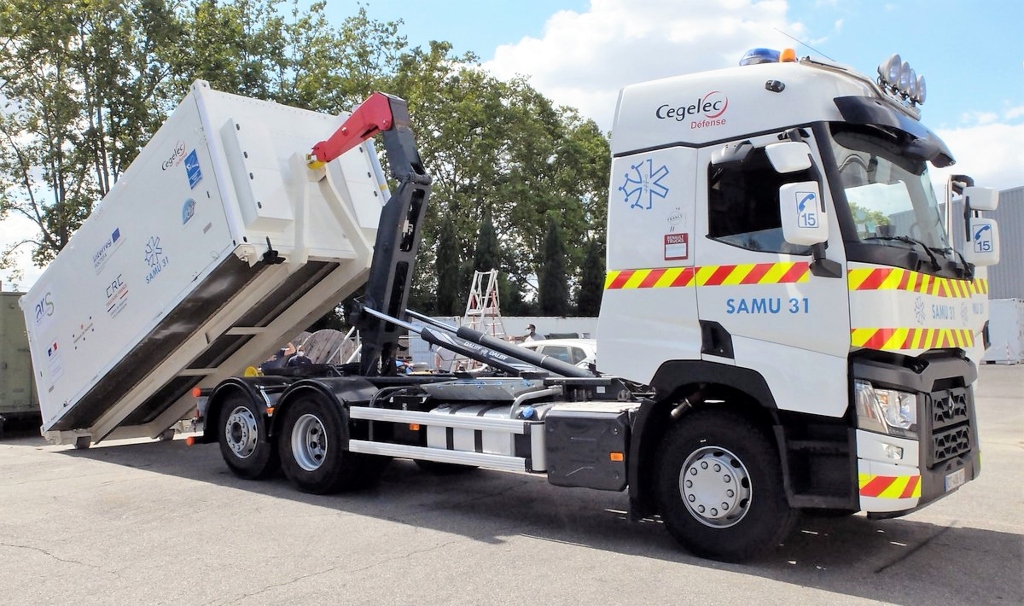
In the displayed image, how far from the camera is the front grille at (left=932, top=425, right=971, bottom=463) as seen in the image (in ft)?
17.5

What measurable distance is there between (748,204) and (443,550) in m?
3.24

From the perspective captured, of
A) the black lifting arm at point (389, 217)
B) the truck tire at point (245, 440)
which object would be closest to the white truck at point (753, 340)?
the truck tire at point (245, 440)

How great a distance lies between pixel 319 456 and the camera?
27.8 feet

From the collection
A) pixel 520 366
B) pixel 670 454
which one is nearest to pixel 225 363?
pixel 520 366

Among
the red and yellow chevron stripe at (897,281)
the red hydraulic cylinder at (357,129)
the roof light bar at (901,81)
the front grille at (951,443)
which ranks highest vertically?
the red hydraulic cylinder at (357,129)

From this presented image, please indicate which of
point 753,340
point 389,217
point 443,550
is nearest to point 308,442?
point 389,217

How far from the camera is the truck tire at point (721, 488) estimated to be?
547cm

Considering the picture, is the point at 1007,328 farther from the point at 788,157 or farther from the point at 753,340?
the point at 788,157

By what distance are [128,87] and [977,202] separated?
32.0 m

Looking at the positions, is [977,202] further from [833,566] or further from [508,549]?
[508,549]

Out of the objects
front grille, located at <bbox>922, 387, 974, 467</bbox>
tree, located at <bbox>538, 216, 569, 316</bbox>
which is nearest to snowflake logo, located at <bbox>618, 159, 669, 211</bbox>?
front grille, located at <bbox>922, 387, 974, 467</bbox>

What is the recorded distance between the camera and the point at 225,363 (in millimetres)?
10922

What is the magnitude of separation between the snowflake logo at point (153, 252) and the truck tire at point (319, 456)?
2494mm

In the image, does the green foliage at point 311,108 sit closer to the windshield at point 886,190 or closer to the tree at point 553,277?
the tree at point 553,277
